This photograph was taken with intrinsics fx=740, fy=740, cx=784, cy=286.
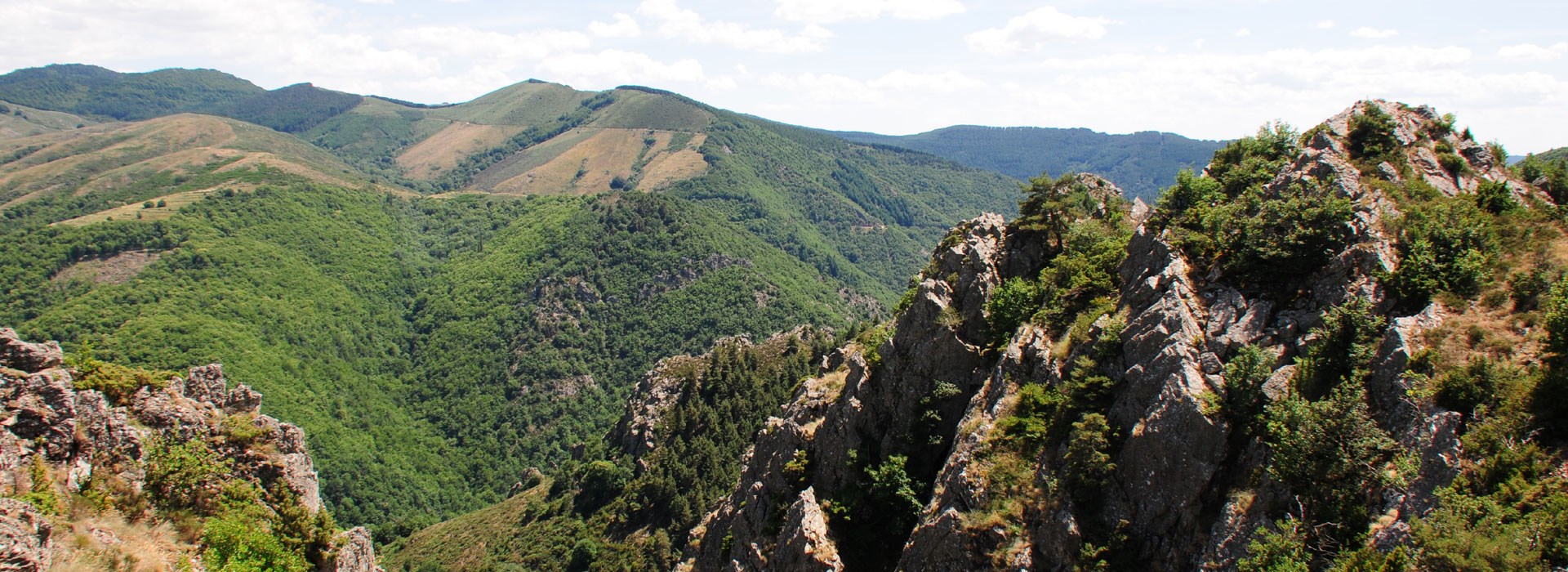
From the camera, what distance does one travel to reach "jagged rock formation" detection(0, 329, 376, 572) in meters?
25.9

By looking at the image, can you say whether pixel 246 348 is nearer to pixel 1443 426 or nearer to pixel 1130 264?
pixel 1130 264

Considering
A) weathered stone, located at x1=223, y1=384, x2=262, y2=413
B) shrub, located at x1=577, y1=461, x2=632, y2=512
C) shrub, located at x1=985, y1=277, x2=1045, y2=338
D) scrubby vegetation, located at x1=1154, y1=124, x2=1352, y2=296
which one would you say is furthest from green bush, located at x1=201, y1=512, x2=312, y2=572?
shrub, located at x1=577, y1=461, x2=632, y2=512

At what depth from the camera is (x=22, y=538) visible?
22234 mm

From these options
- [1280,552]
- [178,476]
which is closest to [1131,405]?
[1280,552]

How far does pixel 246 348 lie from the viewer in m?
182

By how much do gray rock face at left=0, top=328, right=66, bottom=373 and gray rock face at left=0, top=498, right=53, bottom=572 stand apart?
41.8 feet

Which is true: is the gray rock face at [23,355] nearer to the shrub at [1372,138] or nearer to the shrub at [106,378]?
the shrub at [106,378]

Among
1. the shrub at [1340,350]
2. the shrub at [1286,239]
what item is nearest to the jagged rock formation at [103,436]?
the shrub at [1340,350]

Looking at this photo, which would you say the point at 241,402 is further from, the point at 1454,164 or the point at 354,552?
the point at 1454,164

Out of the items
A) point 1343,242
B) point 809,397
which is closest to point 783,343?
point 809,397

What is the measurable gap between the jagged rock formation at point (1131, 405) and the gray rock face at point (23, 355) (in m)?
34.4

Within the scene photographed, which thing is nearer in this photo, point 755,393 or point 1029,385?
point 1029,385

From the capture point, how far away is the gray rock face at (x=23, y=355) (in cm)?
3272

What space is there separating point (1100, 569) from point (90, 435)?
40984mm
